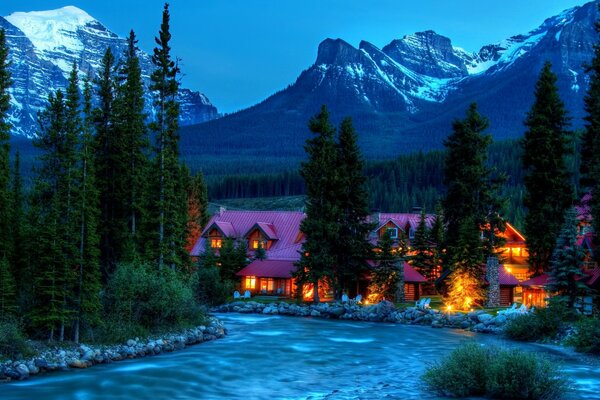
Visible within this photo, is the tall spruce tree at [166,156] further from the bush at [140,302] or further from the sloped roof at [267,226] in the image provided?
the sloped roof at [267,226]

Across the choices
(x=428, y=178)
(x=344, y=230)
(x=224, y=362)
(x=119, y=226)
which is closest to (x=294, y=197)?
(x=428, y=178)

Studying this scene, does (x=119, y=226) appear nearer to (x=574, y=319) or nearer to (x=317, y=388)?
(x=317, y=388)

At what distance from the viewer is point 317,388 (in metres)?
27.3

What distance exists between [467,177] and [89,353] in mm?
36373

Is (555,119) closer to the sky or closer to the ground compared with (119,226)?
closer to the sky

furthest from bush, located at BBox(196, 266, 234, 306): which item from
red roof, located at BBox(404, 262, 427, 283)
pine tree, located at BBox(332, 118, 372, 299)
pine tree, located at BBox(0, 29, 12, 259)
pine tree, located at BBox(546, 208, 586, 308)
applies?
pine tree, located at BBox(546, 208, 586, 308)

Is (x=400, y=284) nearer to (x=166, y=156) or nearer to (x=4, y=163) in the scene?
(x=166, y=156)

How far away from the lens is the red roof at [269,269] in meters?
66.8

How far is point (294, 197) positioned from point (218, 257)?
11106 cm

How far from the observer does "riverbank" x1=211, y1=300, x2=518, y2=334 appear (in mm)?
47188

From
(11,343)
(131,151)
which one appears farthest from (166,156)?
(11,343)

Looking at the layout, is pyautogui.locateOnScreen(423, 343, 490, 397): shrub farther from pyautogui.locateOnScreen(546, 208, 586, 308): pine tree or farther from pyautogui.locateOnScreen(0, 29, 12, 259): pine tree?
pyautogui.locateOnScreen(0, 29, 12, 259): pine tree

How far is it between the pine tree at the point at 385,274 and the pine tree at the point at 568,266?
53.8 ft

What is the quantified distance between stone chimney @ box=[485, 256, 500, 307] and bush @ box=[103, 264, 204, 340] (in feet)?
85.6
